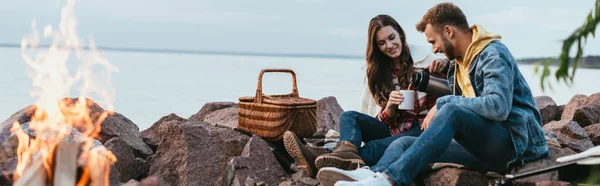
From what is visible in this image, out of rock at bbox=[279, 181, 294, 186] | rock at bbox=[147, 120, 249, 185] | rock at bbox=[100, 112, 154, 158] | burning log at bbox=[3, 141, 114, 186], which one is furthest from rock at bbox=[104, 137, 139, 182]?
burning log at bbox=[3, 141, 114, 186]

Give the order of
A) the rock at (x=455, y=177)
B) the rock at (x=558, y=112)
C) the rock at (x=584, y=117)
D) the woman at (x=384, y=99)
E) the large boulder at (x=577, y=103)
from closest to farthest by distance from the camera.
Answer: the rock at (x=455, y=177) < the woman at (x=384, y=99) < the rock at (x=584, y=117) < the large boulder at (x=577, y=103) < the rock at (x=558, y=112)

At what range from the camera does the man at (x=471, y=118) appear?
3.95 meters

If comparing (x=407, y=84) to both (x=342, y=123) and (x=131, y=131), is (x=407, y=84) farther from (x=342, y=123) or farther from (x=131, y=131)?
(x=131, y=131)

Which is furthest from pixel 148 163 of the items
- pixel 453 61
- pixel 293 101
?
pixel 453 61

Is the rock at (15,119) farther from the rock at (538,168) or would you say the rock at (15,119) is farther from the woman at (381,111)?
the rock at (538,168)

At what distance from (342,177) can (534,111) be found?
1.01m

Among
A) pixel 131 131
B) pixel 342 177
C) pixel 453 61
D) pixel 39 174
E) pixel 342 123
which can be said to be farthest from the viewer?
pixel 131 131

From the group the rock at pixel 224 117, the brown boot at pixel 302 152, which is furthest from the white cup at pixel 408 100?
the rock at pixel 224 117

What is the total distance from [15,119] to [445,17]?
325cm

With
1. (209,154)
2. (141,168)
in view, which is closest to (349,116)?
(209,154)

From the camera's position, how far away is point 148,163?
18.3 ft

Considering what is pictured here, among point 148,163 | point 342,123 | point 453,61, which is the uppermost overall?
point 453,61

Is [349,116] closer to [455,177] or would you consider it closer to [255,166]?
[255,166]

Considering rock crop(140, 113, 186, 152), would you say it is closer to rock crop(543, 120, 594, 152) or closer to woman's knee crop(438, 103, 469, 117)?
woman's knee crop(438, 103, 469, 117)
